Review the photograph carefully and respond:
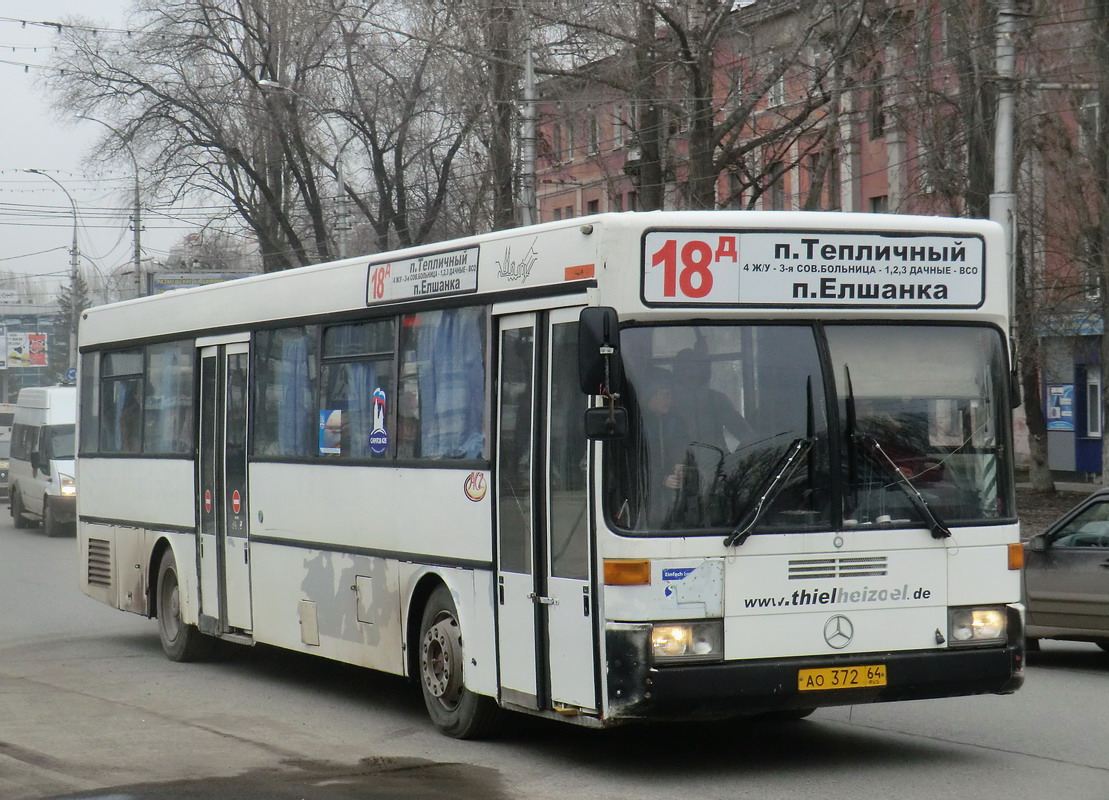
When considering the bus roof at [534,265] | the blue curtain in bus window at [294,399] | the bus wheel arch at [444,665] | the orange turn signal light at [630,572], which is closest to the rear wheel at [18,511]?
the bus roof at [534,265]

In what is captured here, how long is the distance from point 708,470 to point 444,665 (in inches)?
93.0

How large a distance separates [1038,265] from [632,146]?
792 centimetres

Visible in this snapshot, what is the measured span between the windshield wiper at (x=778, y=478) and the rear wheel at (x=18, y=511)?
1126 inches

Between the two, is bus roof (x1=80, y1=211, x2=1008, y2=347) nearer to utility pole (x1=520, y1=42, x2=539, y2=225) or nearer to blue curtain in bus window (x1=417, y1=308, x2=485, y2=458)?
blue curtain in bus window (x1=417, y1=308, x2=485, y2=458)

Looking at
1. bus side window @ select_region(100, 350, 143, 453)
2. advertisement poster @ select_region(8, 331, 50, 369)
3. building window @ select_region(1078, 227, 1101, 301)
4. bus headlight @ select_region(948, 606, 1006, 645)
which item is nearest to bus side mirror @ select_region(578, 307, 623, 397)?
bus headlight @ select_region(948, 606, 1006, 645)

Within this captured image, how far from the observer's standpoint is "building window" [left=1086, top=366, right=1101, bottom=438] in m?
40.0

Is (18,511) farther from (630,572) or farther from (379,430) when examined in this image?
(630,572)

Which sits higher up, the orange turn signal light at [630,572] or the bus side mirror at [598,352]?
the bus side mirror at [598,352]

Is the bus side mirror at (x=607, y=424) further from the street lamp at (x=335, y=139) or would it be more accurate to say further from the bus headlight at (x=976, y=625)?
the street lamp at (x=335, y=139)

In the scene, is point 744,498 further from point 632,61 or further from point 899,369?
point 632,61

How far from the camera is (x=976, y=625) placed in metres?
8.20

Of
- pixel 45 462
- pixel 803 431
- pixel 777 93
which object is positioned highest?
pixel 777 93

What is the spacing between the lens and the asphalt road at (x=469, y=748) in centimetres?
786

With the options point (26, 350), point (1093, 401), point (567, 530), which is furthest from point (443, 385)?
point (26, 350)
